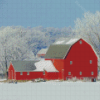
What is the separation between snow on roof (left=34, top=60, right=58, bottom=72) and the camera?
50.5 metres

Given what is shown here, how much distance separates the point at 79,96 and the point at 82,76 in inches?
986

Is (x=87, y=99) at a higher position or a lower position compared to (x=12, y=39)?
lower

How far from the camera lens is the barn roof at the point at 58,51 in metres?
50.2

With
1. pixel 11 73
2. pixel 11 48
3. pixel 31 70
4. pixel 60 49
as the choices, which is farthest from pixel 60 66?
pixel 11 48

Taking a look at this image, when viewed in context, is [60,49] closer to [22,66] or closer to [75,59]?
[75,59]

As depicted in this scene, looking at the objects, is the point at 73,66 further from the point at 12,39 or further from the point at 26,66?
the point at 12,39

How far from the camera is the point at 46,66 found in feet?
167

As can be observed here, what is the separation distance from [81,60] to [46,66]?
5.46m

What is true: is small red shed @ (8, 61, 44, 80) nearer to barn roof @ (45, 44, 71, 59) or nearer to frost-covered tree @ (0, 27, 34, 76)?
barn roof @ (45, 44, 71, 59)

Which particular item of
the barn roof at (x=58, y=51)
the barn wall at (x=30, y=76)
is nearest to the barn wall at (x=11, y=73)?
the barn wall at (x=30, y=76)

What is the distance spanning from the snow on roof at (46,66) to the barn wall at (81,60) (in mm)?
2228

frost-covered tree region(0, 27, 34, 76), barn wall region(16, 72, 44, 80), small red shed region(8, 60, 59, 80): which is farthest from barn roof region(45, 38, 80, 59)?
frost-covered tree region(0, 27, 34, 76)

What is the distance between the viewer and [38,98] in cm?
2506

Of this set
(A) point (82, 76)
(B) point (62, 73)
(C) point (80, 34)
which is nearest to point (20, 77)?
(B) point (62, 73)
